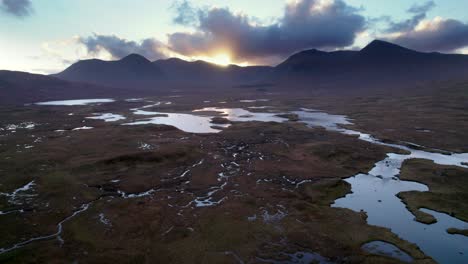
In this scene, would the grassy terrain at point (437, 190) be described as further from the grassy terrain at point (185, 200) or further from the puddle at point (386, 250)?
the puddle at point (386, 250)

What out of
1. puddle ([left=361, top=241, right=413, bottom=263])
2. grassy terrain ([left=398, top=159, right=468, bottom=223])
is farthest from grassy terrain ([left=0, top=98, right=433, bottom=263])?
grassy terrain ([left=398, top=159, right=468, bottom=223])

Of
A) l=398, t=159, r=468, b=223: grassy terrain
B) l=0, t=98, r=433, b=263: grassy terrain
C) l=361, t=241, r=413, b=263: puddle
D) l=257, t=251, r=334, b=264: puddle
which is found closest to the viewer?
l=257, t=251, r=334, b=264: puddle

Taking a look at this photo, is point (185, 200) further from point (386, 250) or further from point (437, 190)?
point (437, 190)

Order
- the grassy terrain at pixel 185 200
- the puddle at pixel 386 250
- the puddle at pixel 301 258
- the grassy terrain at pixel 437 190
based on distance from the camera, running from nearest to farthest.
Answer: the puddle at pixel 301 258 → the puddle at pixel 386 250 → the grassy terrain at pixel 185 200 → the grassy terrain at pixel 437 190

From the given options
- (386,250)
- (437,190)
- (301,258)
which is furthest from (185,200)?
(437,190)

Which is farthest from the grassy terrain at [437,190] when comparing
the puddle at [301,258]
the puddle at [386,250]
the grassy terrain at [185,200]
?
the puddle at [301,258]

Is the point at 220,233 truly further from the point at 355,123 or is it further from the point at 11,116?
the point at 11,116

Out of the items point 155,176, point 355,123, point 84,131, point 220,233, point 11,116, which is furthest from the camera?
point 11,116

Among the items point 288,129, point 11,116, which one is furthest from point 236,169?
point 11,116

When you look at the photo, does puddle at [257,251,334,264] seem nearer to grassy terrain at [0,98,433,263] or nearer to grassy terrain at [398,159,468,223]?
grassy terrain at [0,98,433,263]
